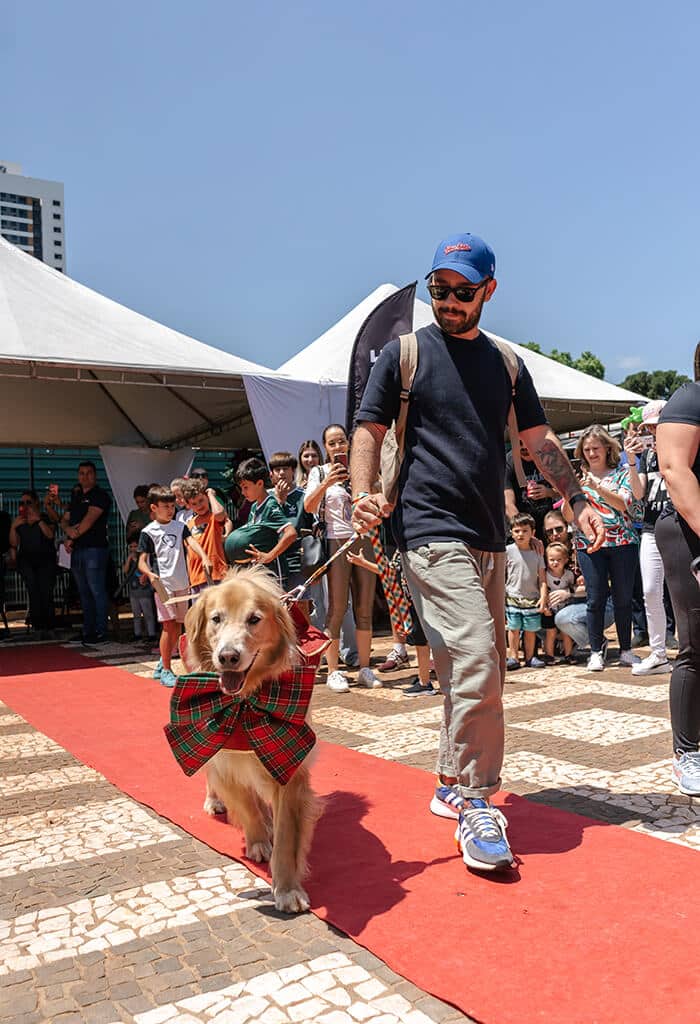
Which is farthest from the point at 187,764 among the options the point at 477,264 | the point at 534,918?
the point at 477,264

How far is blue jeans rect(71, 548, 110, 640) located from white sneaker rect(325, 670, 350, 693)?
4.68 m

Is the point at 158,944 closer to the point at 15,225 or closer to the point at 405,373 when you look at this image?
the point at 405,373

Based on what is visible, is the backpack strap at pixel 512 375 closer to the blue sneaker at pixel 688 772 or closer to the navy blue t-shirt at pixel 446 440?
the navy blue t-shirt at pixel 446 440

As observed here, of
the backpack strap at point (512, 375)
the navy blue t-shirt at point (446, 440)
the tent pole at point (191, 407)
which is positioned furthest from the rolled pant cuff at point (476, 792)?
the tent pole at point (191, 407)

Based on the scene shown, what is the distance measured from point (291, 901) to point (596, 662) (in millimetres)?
5360

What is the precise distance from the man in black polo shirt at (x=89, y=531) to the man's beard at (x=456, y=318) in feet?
26.6

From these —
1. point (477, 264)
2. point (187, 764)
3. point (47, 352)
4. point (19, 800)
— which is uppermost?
point (47, 352)

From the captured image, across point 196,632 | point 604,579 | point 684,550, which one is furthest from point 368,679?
point 196,632

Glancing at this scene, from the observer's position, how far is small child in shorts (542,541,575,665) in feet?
27.1

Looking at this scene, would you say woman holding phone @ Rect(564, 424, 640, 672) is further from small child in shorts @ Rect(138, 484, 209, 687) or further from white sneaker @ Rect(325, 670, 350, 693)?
small child in shorts @ Rect(138, 484, 209, 687)

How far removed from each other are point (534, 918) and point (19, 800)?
2.80 m

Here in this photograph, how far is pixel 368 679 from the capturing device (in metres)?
7.47

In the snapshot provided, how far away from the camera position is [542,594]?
8.09 metres

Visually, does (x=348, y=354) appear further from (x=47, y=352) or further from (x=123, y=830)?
(x=123, y=830)
